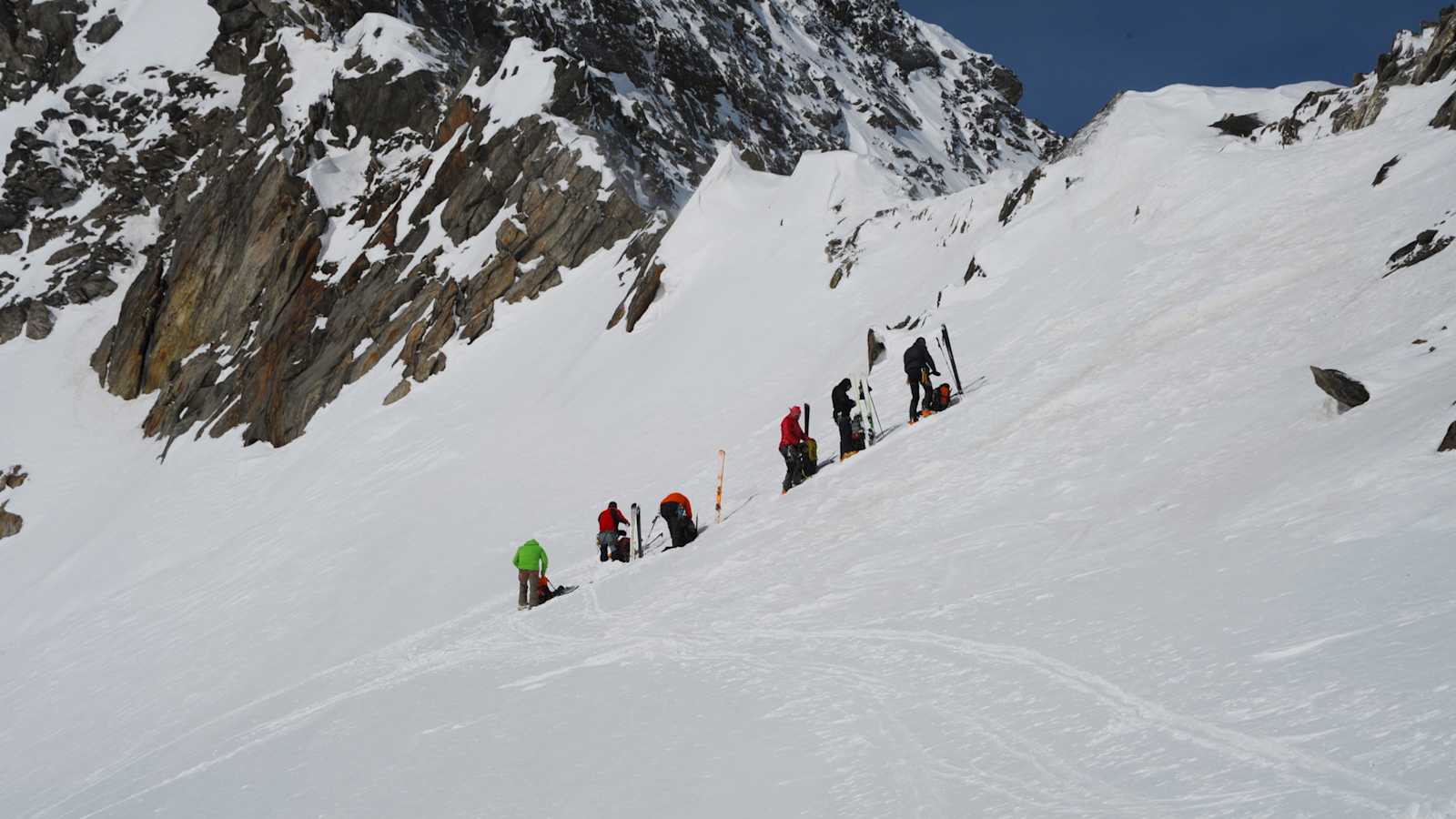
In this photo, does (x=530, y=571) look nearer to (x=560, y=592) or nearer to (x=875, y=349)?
(x=560, y=592)

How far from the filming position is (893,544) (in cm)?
976

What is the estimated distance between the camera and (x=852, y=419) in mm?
15289

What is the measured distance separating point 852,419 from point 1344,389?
7.61 m

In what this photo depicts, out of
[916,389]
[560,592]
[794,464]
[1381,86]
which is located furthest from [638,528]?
[1381,86]

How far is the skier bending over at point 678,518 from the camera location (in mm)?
13867

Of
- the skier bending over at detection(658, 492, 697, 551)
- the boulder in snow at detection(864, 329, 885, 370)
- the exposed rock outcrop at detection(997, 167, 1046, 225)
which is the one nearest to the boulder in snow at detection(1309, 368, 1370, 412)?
the skier bending over at detection(658, 492, 697, 551)

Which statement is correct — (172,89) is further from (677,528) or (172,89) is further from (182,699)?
(677,528)

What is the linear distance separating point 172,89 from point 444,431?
4981 centimetres

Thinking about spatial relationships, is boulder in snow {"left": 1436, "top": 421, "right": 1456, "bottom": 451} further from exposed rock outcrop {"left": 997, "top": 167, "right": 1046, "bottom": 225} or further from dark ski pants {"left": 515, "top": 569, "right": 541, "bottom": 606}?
exposed rock outcrop {"left": 997, "top": 167, "right": 1046, "bottom": 225}

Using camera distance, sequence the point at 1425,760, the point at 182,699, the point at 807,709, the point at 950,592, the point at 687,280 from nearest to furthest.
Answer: the point at 1425,760 → the point at 807,709 → the point at 950,592 → the point at 182,699 → the point at 687,280

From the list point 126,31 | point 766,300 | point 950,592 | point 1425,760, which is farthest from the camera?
point 126,31

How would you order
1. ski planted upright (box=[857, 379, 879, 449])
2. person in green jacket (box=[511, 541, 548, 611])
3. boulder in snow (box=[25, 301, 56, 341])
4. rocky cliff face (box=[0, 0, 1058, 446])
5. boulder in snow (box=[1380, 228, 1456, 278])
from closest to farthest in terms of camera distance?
boulder in snow (box=[1380, 228, 1456, 278]) → person in green jacket (box=[511, 541, 548, 611]) → ski planted upright (box=[857, 379, 879, 449]) → rocky cliff face (box=[0, 0, 1058, 446]) → boulder in snow (box=[25, 301, 56, 341])

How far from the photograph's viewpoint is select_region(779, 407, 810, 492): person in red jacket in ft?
46.6

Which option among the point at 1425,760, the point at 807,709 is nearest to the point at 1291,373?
the point at 807,709
